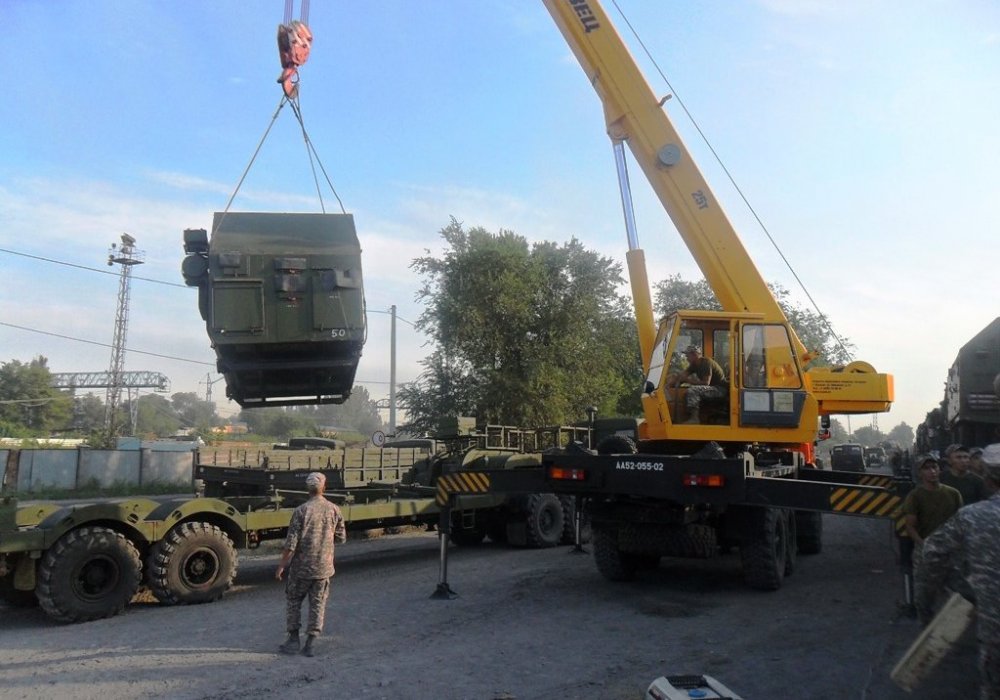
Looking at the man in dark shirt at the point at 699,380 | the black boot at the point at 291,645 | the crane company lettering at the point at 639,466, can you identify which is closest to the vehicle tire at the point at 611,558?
the crane company lettering at the point at 639,466

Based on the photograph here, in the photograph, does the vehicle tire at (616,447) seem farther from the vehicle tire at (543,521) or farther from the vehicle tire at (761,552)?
the vehicle tire at (543,521)

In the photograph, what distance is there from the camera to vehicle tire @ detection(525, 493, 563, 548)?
41.4ft

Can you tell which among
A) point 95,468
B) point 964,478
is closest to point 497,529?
point 964,478

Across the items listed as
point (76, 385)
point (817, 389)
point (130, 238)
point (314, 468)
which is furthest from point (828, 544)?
point (76, 385)

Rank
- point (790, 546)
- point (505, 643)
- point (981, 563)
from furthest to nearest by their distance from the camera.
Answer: point (790, 546) < point (505, 643) < point (981, 563)

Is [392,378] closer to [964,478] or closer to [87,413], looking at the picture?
[964,478]

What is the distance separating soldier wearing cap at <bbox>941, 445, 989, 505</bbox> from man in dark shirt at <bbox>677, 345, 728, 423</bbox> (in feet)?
7.97

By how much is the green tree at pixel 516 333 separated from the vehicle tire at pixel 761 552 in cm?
1787

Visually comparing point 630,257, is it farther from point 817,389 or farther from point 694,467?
point 694,467

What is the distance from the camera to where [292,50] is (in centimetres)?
877

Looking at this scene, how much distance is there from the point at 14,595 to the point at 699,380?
7.25 meters

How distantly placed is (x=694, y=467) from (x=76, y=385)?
254 ft

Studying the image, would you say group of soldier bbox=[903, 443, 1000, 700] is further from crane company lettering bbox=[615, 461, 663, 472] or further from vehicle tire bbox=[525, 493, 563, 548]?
vehicle tire bbox=[525, 493, 563, 548]

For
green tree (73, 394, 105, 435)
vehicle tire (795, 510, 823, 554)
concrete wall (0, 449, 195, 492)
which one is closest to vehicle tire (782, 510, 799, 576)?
vehicle tire (795, 510, 823, 554)
